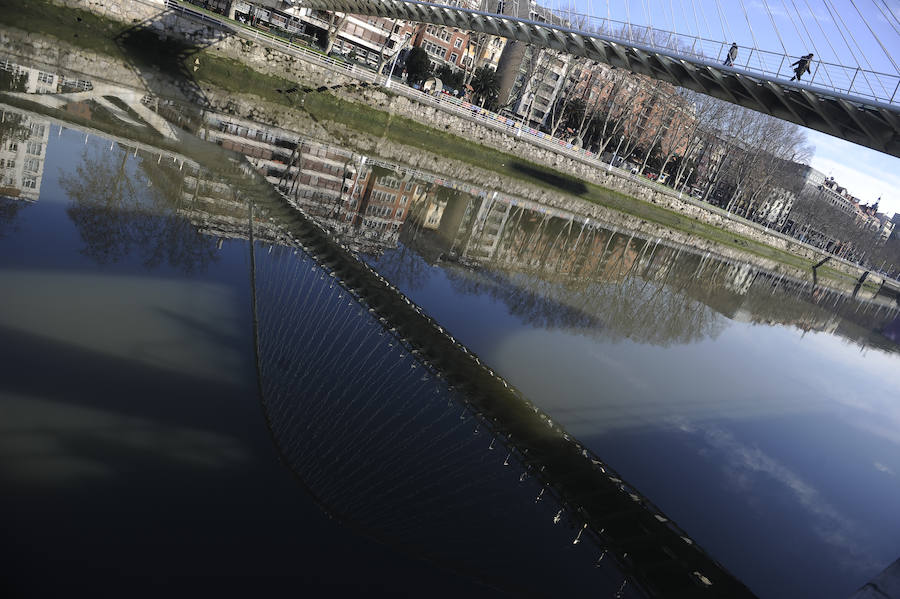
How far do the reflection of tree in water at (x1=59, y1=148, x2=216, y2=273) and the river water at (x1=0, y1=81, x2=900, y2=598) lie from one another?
0.05m

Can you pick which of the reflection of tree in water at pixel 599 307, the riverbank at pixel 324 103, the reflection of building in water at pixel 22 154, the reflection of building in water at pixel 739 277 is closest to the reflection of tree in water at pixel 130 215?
the reflection of building in water at pixel 22 154

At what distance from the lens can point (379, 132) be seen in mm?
24719

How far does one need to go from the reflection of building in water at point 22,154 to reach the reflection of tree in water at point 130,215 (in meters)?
0.38

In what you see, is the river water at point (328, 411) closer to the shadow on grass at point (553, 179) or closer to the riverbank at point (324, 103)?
the riverbank at point (324, 103)

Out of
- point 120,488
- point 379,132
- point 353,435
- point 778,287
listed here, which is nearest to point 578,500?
point 353,435

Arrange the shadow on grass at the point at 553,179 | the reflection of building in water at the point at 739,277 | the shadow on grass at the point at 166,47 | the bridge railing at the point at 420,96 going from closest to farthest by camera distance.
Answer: the shadow on grass at the point at 166,47 < the reflection of building in water at the point at 739,277 < the bridge railing at the point at 420,96 < the shadow on grass at the point at 553,179

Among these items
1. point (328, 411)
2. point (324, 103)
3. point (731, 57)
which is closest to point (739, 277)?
point (731, 57)

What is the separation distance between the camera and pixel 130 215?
7.89 meters

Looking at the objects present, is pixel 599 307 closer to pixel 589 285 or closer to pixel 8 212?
pixel 589 285

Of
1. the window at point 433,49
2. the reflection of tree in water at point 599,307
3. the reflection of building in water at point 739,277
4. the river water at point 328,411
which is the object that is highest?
the window at point 433,49

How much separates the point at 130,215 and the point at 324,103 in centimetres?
1709

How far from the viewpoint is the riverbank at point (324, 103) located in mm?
19266

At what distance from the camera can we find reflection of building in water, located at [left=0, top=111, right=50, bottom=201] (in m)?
7.58

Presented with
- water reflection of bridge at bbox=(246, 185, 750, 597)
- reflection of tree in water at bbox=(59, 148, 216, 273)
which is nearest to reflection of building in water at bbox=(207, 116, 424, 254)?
reflection of tree in water at bbox=(59, 148, 216, 273)
